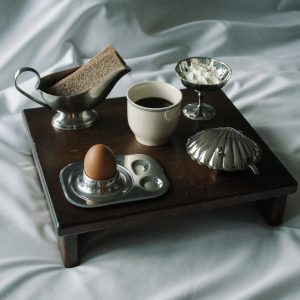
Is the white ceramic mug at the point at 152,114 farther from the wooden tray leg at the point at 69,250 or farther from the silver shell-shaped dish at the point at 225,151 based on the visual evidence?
the wooden tray leg at the point at 69,250

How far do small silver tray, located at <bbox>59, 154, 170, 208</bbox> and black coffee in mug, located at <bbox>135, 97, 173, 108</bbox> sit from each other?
8 cm

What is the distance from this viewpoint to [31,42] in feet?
3.42

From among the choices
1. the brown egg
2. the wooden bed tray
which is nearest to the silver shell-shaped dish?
the wooden bed tray

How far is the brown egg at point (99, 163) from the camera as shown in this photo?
64 cm

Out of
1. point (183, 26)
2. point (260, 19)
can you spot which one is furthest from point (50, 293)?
point (260, 19)

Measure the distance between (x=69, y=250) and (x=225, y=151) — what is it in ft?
0.75

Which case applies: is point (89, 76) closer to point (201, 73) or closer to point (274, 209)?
point (201, 73)

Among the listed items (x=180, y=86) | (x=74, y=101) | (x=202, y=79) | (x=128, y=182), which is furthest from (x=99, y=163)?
(x=180, y=86)

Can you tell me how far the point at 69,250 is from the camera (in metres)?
0.64

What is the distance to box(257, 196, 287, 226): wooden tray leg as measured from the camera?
710 millimetres

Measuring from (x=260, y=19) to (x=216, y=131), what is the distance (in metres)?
0.56

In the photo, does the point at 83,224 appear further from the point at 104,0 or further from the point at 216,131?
the point at 104,0

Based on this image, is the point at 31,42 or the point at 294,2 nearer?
the point at 31,42

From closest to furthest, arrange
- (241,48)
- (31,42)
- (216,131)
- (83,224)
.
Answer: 1. (83,224)
2. (216,131)
3. (31,42)
4. (241,48)
